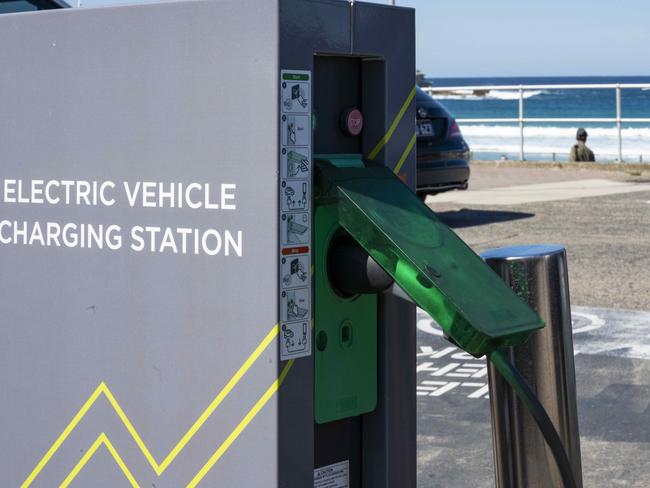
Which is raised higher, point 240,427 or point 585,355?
point 240,427

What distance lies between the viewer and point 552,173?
59.8ft

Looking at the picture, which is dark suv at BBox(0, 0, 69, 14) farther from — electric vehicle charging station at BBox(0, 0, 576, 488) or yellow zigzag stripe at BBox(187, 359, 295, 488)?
yellow zigzag stripe at BBox(187, 359, 295, 488)

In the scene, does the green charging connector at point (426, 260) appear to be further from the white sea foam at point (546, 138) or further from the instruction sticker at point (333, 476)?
Answer: the white sea foam at point (546, 138)

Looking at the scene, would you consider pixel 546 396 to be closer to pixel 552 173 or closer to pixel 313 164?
pixel 313 164

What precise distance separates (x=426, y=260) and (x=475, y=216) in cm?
1010

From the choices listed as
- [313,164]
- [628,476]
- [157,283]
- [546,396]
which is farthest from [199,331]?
[628,476]

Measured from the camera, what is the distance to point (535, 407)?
2510mm

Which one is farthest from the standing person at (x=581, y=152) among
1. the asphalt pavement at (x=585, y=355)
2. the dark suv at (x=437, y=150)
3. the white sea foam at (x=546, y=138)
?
the white sea foam at (x=546, y=138)

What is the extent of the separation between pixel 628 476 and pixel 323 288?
2381 millimetres

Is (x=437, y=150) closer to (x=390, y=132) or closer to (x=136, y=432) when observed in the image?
(x=390, y=132)

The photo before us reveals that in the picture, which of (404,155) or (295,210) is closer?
(295,210)

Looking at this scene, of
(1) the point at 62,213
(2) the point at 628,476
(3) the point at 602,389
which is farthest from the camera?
(3) the point at 602,389

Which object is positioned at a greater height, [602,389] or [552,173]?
[552,173]

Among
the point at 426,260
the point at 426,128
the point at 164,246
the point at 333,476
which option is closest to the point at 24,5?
the point at 164,246
